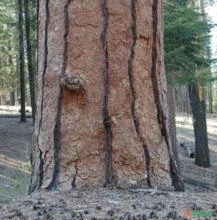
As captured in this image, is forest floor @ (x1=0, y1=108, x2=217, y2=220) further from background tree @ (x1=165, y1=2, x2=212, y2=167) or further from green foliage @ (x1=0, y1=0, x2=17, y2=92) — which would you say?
green foliage @ (x1=0, y1=0, x2=17, y2=92)

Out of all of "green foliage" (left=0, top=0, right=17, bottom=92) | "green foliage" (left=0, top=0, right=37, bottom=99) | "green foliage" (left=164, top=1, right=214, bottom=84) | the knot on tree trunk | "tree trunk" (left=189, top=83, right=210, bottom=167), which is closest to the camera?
the knot on tree trunk

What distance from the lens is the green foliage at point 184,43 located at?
12.6 m

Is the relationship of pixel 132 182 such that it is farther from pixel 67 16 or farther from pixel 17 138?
pixel 17 138

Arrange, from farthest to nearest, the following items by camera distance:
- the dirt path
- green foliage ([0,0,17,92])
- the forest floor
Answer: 1. green foliage ([0,0,17,92])
2. the dirt path
3. the forest floor

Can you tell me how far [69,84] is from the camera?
3.38 metres

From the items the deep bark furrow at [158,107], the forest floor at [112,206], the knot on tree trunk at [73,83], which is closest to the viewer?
the forest floor at [112,206]

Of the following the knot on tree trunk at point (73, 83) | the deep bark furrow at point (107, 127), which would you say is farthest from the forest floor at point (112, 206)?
the knot on tree trunk at point (73, 83)

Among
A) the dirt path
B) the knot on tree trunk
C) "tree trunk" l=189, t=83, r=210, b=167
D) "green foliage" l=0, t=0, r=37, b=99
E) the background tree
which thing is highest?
"green foliage" l=0, t=0, r=37, b=99

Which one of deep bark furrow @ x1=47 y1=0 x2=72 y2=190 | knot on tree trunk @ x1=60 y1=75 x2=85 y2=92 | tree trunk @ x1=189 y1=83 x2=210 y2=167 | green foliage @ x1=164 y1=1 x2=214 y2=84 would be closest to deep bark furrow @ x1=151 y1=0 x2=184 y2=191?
knot on tree trunk @ x1=60 y1=75 x2=85 y2=92

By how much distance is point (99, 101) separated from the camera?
3395 mm

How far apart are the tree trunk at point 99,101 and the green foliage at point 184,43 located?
29.8ft

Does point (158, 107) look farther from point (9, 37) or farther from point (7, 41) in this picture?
point (7, 41)

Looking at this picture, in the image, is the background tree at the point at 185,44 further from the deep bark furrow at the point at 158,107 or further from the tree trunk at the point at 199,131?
the deep bark furrow at the point at 158,107

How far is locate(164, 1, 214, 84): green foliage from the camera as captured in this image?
12648 mm
